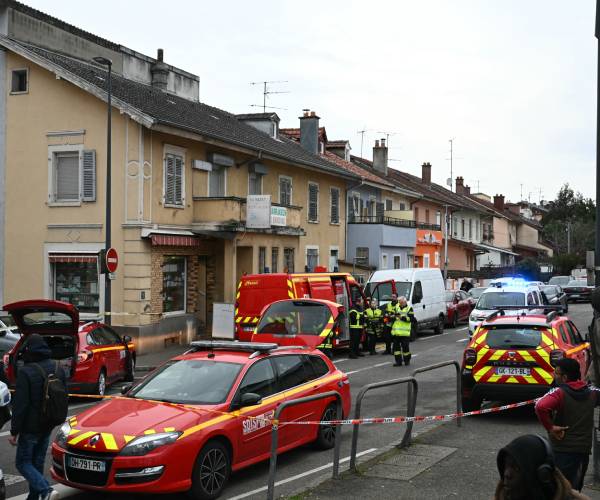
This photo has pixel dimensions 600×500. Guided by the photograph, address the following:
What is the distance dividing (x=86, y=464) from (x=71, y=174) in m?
18.6

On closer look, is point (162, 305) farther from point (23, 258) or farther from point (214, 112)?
point (214, 112)

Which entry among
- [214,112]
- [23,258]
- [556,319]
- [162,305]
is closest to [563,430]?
[556,319]

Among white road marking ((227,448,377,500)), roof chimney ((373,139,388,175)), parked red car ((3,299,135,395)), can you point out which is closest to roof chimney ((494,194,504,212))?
roof chimney ((373,139,388,175))

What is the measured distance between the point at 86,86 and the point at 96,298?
6.30 m

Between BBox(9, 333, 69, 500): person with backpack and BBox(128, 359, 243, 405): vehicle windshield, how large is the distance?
52.8 inches

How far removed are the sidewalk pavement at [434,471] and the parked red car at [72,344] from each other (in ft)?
21.2

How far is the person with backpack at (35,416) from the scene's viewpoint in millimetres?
7945

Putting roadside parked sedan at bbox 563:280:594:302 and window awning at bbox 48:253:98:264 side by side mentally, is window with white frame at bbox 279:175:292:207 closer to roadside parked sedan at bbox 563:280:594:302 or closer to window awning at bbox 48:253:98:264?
window awning at bbox 48:253:98:264

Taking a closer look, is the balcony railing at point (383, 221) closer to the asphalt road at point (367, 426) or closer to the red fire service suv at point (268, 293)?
the asphalt road at point (367, 426)

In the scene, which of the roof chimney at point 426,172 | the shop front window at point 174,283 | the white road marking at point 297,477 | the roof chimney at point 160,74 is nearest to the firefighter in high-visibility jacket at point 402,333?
the shop front window at point 174,283

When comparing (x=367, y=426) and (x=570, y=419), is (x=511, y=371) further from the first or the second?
(x=570, y=419)

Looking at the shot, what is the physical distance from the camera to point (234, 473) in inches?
372

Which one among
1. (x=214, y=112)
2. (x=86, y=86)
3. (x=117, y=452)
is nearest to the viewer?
(x=117, y=452)

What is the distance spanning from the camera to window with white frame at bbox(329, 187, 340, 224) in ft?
125
